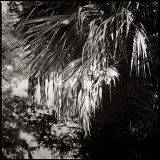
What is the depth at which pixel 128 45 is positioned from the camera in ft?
8.32

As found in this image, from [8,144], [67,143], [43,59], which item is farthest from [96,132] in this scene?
[8,144]

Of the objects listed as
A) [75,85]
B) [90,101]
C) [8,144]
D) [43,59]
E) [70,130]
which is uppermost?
[43,59]

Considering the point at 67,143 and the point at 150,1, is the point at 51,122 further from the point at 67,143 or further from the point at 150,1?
the point at 150,1

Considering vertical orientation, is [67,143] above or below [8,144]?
above

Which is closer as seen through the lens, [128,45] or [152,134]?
[128,45]

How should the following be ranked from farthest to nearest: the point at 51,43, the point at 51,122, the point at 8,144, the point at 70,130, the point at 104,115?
the point at 8,144 → the point at 51,122 → the point at 70,130 → the point at 104,115 → the point at 51,43

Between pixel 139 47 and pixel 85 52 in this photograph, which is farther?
pixel 85 52

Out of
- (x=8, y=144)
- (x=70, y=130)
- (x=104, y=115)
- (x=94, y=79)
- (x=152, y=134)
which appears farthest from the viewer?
(x=8, y=144)

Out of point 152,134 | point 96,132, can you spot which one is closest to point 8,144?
point 96,132

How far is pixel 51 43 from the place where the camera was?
2.39m

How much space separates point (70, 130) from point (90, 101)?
206 cm

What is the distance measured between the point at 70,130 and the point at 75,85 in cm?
210

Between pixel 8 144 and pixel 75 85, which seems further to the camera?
pixel 8 144

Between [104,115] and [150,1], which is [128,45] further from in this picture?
[104,115]
